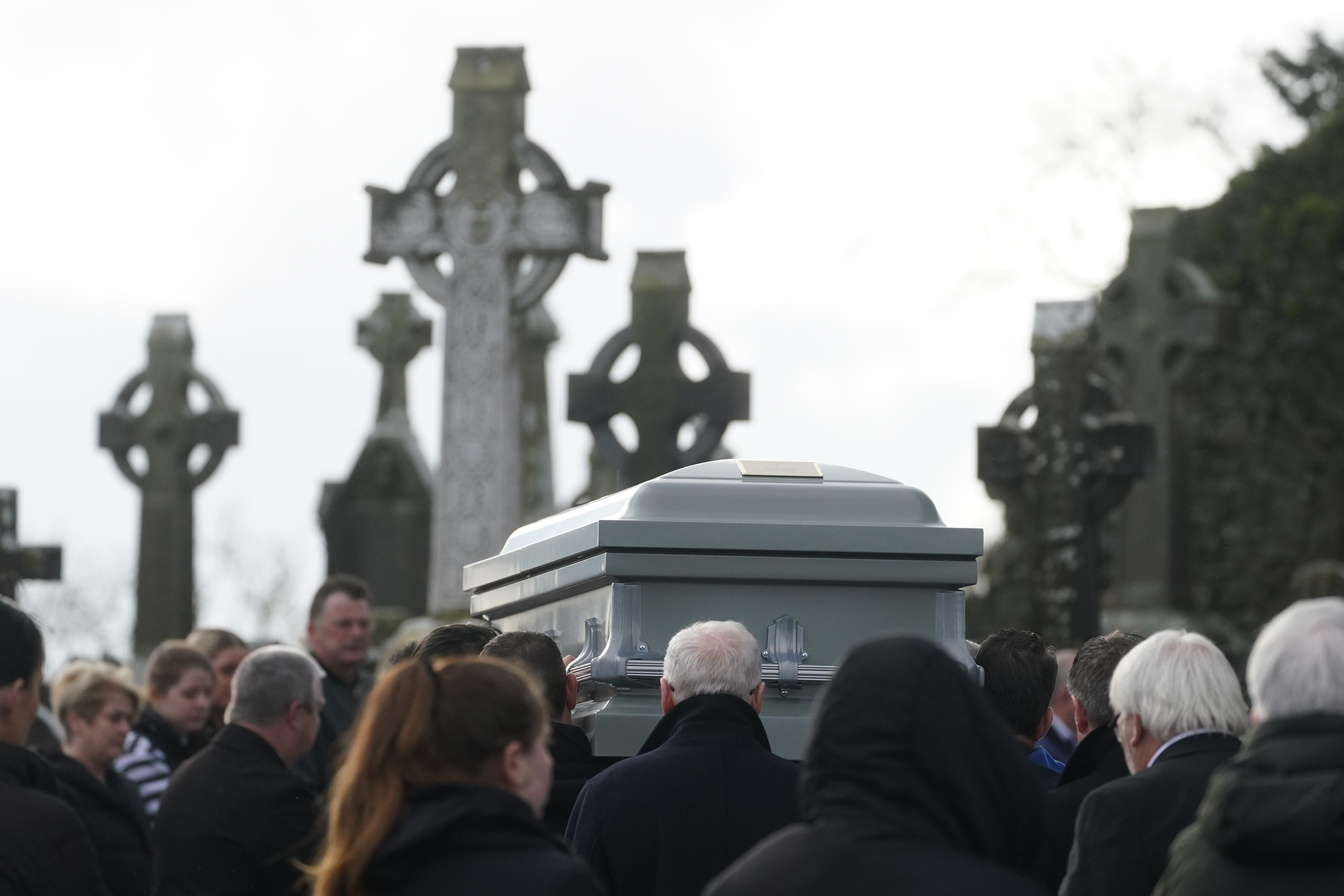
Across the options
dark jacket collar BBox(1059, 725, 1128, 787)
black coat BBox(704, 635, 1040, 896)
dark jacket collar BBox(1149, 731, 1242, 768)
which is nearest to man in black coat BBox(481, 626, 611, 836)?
dark jacket collar BBox(1059, 725, 1128, 787)

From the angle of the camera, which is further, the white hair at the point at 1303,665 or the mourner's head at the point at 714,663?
the mourner's head at the point at 714,663

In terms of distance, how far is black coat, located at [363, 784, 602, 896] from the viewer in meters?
3.03

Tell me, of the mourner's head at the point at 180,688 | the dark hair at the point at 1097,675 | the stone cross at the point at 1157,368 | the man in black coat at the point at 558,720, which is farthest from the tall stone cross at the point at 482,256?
the dark hair at the point at 1097,675

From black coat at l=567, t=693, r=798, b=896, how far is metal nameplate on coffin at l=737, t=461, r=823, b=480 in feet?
4.47

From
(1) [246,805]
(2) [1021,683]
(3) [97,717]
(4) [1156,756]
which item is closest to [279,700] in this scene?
(1) [246,805]

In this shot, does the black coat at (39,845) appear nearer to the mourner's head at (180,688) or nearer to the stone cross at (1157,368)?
the mourner's head at (180,688)

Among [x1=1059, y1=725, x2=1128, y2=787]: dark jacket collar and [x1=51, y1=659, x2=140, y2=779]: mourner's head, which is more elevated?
[x1=1059, y1=725, x2=1128, y2=787]: dark jacket collar

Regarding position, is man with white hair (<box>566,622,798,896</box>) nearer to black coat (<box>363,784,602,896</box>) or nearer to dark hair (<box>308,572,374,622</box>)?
black coat (<box>363,784,602,896</box>)

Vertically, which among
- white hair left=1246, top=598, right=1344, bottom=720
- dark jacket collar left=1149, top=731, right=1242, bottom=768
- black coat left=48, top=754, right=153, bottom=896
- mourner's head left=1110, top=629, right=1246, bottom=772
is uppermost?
white hair left=1246, top=598, right=1344, bottom=720

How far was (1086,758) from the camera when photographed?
4.90 m

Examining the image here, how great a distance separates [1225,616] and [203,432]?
10.1m

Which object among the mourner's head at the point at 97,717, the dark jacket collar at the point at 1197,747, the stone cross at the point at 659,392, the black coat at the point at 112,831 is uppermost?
the stone cross at the point at 659,392

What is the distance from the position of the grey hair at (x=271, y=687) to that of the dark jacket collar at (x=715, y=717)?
146 cm

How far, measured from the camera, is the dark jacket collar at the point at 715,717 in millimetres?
4672
